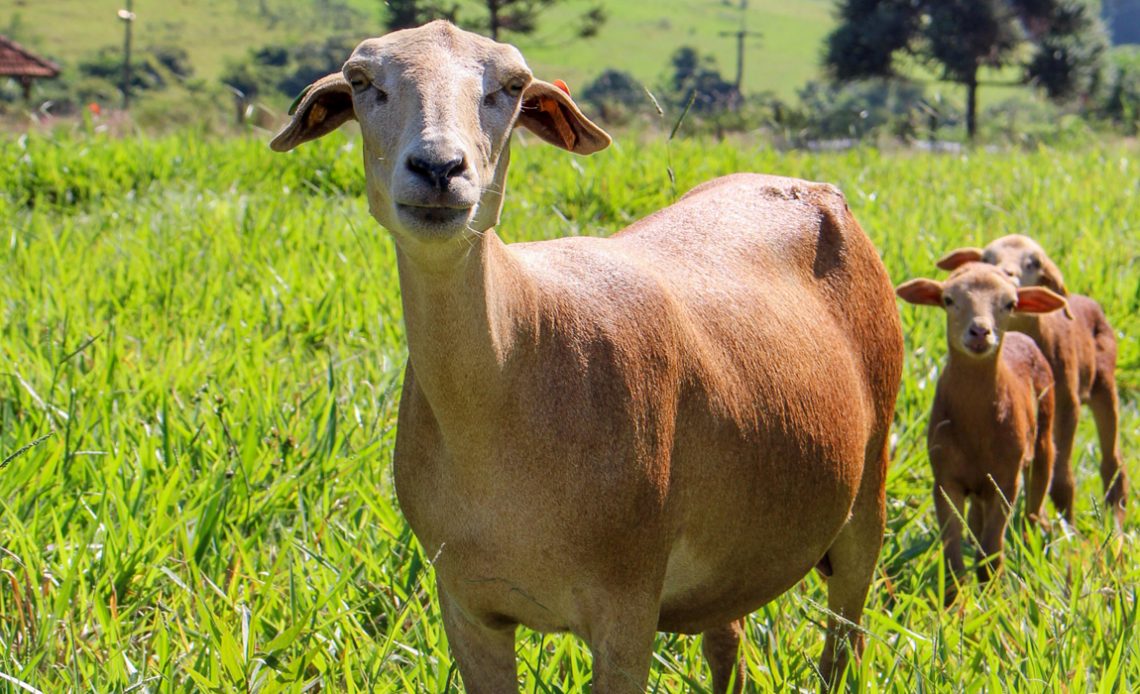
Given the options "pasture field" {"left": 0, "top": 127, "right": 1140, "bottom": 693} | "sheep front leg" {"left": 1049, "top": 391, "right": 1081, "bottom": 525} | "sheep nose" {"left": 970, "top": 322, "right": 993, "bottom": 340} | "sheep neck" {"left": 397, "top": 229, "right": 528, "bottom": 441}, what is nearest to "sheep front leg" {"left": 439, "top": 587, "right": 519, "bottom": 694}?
"pasture field" {"left": 0, "top": 127, "right": 1140, "bottom": 693}

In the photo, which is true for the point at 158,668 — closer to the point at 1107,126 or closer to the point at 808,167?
the point at 808,167

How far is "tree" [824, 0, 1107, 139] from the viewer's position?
32344mm

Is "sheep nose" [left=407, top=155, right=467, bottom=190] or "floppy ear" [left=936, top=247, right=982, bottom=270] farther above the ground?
"sheep nose" [left=407, top=155, right=467, bottom=190]

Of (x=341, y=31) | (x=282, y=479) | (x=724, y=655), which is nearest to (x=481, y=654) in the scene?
(x=724, y=655)

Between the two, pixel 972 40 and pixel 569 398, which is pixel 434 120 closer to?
pixel 569 398

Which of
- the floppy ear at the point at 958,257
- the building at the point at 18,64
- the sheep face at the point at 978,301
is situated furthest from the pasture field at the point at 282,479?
the building at the point at 18,64

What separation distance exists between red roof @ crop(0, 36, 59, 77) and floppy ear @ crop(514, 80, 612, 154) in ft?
125

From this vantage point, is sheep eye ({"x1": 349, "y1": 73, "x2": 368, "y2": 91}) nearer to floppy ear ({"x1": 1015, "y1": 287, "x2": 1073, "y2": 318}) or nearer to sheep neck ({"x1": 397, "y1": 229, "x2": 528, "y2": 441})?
sheep neck ({"x1": 397, "y1": 229, "x2": 528, "y2": 441})

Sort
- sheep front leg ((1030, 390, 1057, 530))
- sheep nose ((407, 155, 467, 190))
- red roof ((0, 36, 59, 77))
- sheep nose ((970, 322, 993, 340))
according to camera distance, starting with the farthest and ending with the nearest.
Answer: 1. red roof ((0, 36, 59, 77))
2. sheep front leg ((1030, 390, 1057, 530))
3. sheep nose ((970, 322, 993, 340))
4. sheep nose ((407, 155, 467, 190))

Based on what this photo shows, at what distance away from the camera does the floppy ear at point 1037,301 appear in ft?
15.3

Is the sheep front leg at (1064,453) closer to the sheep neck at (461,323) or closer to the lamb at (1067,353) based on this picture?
the lamb at (1067,353)

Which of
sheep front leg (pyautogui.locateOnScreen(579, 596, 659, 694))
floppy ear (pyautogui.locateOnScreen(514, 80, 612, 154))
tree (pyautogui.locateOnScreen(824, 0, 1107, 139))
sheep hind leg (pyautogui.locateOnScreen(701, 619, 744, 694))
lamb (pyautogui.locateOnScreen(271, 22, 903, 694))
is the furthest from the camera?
tree (pyautogui.locateOnScreen(824, 0, 1107, 139))

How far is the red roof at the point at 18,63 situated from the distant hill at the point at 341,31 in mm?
28118

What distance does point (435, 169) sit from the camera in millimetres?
1832
